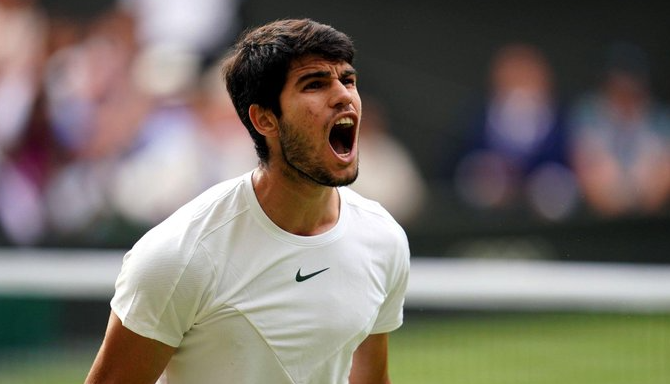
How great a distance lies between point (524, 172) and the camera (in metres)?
11.2

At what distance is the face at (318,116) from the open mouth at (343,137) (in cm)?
2

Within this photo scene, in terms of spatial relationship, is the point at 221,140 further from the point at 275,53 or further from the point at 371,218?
the point at 275,53

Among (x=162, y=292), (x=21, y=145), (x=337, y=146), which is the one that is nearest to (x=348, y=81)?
(x=337, y=146)

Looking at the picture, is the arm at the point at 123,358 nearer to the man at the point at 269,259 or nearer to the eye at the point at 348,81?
the man at the point at 269,259

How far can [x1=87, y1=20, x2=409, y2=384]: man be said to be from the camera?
3.69m

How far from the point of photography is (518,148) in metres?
11.3

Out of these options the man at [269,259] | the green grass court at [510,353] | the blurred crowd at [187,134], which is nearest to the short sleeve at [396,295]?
the man at [269,259]

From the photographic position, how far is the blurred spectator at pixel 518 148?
11.1 m

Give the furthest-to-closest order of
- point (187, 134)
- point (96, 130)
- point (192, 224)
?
point (187, 134), point (96, 130), point (192, 224)

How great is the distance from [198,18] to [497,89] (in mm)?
2880

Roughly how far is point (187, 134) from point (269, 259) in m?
7.31

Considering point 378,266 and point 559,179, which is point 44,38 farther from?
point 378,266

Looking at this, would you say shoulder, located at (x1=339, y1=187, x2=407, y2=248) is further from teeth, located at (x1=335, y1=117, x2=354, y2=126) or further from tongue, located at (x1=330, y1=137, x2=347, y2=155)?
teeth, located at (x1=335, y1=117, x2=354, y2=126)

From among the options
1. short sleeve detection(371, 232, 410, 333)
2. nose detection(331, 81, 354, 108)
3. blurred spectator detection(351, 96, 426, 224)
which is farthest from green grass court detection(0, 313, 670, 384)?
nose detection(331, 81, 354, 108)
